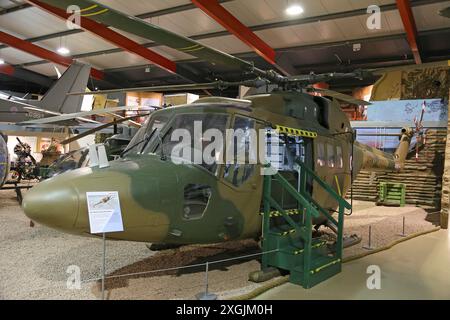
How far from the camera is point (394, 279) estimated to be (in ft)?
16.2

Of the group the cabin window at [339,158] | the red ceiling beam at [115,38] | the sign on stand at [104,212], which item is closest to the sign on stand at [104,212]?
the sign on stand at [104,212]

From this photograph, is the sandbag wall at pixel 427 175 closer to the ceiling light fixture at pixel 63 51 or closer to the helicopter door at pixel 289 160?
the helicopter door at pixel 289 160

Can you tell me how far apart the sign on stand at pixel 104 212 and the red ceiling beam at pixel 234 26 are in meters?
8.05

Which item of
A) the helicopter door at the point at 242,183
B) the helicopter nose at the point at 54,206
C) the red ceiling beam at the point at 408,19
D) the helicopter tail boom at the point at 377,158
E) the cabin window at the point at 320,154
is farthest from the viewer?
the red ceiling beam at the point at 408,19

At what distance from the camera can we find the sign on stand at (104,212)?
3.29 m

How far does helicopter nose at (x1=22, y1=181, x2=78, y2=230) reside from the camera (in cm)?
321

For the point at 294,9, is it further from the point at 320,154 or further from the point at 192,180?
the point at 192,180

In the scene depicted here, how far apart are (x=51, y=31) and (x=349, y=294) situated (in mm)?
14116

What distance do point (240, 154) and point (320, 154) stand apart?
5.94 feet

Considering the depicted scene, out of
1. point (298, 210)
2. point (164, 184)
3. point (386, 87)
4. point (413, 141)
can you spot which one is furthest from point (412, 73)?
point (164, 184)

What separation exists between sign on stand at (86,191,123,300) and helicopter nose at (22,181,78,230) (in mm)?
141

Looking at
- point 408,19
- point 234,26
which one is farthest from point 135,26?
point 408,19

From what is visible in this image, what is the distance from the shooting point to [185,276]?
15.2 feet

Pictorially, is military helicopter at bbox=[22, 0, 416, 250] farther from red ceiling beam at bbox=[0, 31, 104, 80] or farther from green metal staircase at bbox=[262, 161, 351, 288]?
red ceiling beam at bbox=[0, 31, 104, 80]
